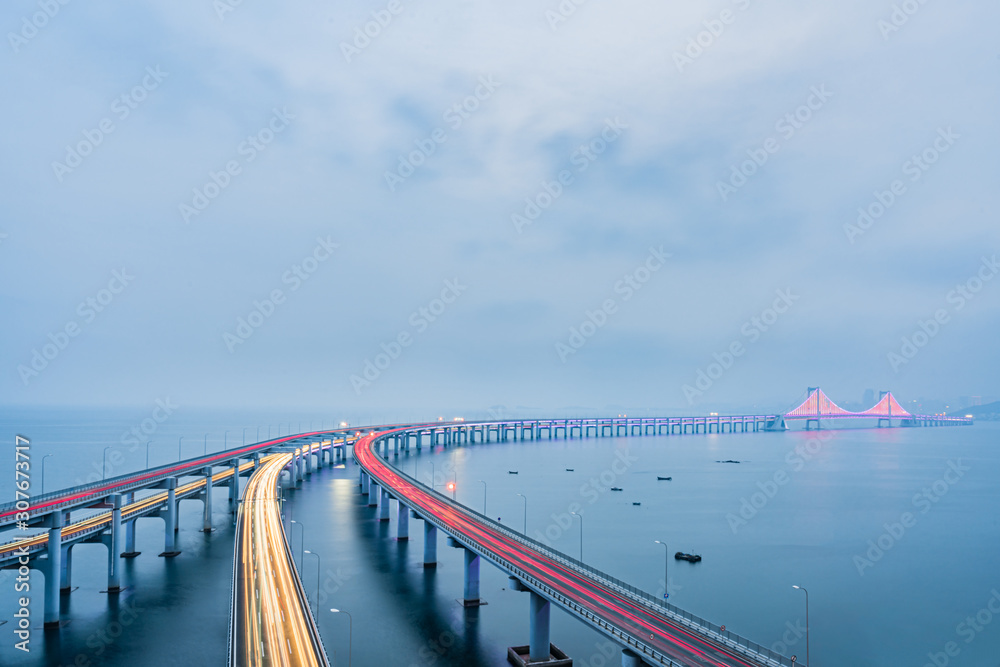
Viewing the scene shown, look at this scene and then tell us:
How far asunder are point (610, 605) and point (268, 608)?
2149 cm

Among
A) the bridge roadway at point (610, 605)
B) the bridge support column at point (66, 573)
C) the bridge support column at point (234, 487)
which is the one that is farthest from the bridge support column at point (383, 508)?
the bridge support column at point (66, 573)

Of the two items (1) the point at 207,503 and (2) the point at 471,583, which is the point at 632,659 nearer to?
(2) the point at 471,583

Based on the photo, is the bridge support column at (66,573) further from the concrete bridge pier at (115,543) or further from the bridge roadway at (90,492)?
the bridge roadway at (90,492)

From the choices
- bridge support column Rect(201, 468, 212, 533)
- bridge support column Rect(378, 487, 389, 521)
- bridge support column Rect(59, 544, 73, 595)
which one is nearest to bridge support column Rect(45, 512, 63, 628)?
bridge support column Rect(59, 544, 73, 595)

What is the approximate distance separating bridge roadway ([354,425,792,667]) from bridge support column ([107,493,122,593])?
95.1ft

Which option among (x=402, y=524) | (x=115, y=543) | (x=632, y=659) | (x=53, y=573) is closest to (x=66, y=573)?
(x=115, y=543)

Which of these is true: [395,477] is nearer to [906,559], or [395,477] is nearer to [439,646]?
[439,646]

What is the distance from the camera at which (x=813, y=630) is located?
5847cm

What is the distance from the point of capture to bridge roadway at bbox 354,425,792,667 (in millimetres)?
34562

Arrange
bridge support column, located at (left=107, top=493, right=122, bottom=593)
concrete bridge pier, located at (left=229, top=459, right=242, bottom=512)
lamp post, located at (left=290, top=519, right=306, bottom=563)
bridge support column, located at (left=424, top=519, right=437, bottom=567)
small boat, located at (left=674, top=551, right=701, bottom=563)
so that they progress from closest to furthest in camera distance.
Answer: bridge support column, located at (left=107, top=493, right=122, bottom=593)
bridge support column, located at (left=424, top=519, right=437, bottom=567)
lamp post, located at (left=290, top=519, right=306, bottom=563)
small boat, located at (left=674, top=551, right=701, bottom=563)
concrete bridge pier, located at (left=229, top=459, right=242, bottom=512)

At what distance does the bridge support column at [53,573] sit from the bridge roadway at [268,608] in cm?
1327

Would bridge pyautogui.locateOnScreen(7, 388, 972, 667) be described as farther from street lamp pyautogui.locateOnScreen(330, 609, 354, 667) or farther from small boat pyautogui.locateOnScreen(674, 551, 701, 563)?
small boat pyautogui.locateOnScreen(674, 551, 701, 563)

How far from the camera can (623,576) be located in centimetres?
7250

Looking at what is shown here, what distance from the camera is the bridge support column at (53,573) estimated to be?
1988 inches
